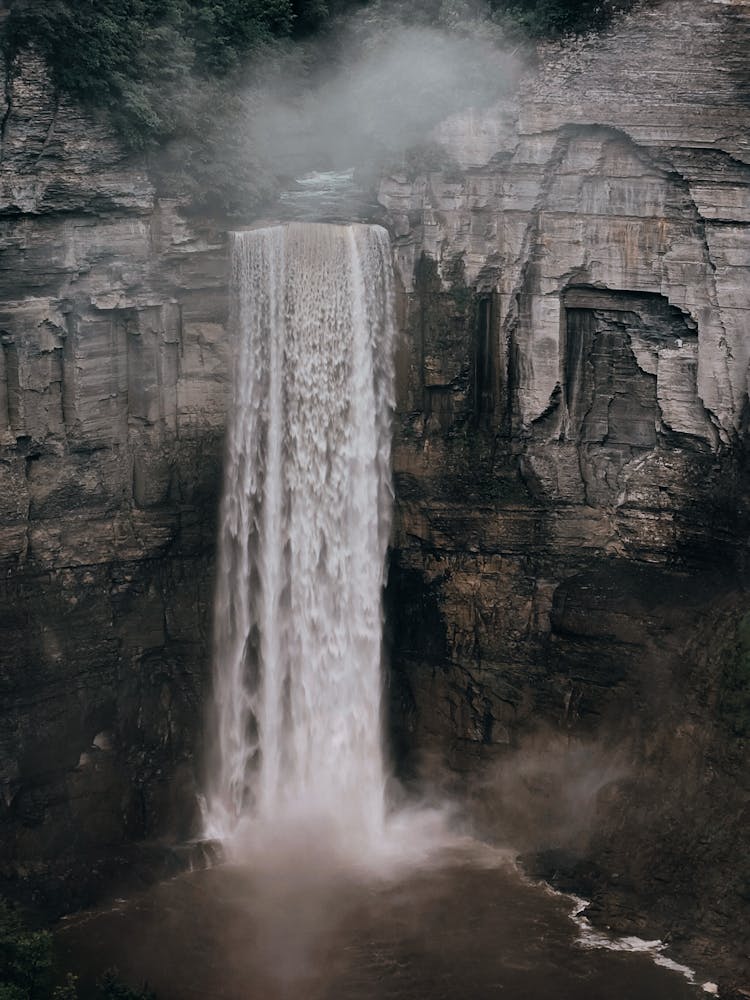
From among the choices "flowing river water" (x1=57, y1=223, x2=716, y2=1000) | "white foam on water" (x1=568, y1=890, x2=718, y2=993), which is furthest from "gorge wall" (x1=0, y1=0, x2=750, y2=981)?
"flowing river water" (x1=57, y1=223, x2=716, y2=1000)

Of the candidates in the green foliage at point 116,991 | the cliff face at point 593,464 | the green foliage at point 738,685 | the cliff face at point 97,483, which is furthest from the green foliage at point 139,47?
the green foliage at point 116,991

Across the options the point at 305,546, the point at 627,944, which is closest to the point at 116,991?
the point at 627,944

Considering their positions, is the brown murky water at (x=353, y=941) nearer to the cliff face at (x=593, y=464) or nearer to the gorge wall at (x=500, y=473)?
the gorge wall at (x=500, y=473)

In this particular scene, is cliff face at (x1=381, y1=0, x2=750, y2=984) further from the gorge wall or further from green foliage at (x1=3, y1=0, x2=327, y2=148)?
green foliage at (x1=3, y1=0, x2=327, y2=148)

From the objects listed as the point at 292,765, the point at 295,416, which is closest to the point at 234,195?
the point at 295,416

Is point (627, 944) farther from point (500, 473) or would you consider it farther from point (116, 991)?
point (500, 473)

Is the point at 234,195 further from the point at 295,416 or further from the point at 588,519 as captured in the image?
the point at 588,519
